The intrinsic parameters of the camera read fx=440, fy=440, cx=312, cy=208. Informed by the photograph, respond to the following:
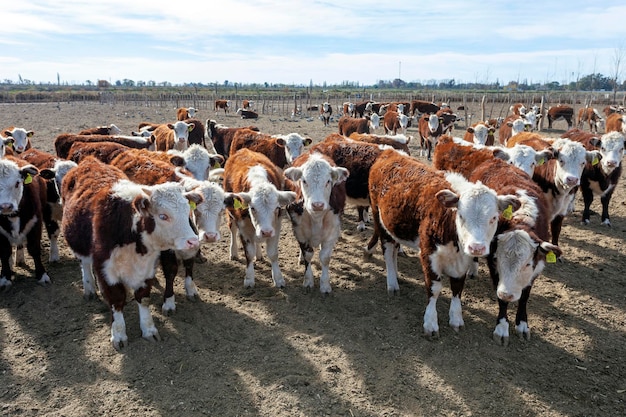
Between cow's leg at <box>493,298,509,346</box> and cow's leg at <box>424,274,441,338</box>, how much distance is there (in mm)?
616

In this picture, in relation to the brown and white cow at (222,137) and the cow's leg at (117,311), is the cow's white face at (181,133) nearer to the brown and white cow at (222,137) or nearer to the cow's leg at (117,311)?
the brown and white cow at (222,137)

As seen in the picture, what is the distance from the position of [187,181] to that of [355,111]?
2969 cm

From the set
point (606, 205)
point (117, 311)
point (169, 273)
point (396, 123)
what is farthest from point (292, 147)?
point (396, 123)

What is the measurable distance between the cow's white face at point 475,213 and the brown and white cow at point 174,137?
9097 millimetres

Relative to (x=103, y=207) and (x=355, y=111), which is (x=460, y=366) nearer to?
(x=103, y=207)

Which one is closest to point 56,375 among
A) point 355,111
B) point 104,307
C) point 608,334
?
point 104,307

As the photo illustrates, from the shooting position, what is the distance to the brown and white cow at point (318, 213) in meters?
5.40

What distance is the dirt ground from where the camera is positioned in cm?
384

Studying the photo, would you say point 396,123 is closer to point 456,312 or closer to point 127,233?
point 456,312

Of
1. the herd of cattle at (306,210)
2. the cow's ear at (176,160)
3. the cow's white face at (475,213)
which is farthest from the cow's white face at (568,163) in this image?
the cow's ear at (176,160)

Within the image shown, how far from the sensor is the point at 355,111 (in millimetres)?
33750

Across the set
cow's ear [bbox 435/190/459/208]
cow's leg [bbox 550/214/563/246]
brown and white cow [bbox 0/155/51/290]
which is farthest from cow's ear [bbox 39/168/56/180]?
cow's leg [bbox 550/214/563/246]

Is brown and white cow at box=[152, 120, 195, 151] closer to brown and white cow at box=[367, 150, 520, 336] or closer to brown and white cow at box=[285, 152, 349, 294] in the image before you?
brown and white cow at box=[285, 152, 349, 294]

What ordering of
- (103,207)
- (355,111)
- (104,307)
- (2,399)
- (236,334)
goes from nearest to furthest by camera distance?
(2,399)
(103,207)
(236,334)
(104,307)
(355,111)
